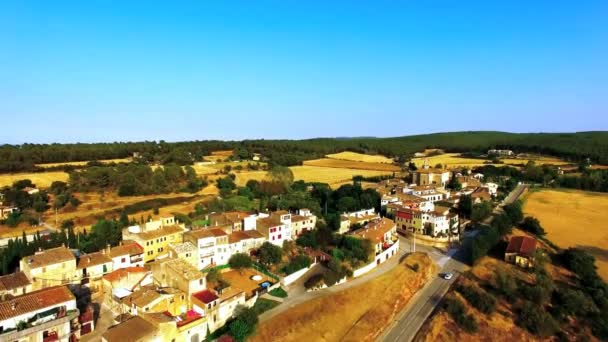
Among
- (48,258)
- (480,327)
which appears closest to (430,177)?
(480,327)

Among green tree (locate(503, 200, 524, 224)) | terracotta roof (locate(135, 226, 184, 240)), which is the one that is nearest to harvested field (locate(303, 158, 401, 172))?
green tree (locate(503, 200, 524, 224))

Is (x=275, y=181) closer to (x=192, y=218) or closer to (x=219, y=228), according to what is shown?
(x=192, y=218)

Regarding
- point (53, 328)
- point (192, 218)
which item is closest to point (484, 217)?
point (192, 218)

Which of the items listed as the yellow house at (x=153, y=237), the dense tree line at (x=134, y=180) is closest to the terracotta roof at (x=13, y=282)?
the yellow house at (x=153, y=237)

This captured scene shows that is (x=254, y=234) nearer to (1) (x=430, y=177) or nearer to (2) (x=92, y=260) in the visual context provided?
(2) (x=92, y=260)

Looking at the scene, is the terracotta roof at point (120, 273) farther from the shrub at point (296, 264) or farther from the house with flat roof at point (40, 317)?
the shrub at point (296, 264)

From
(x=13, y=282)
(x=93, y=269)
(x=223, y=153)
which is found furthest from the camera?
(x=223, y=153)

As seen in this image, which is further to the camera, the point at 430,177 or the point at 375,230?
the point at 430,177

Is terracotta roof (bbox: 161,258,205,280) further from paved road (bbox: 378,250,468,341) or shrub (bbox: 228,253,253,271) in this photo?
paved road (bbox: 378,250,468,341)
